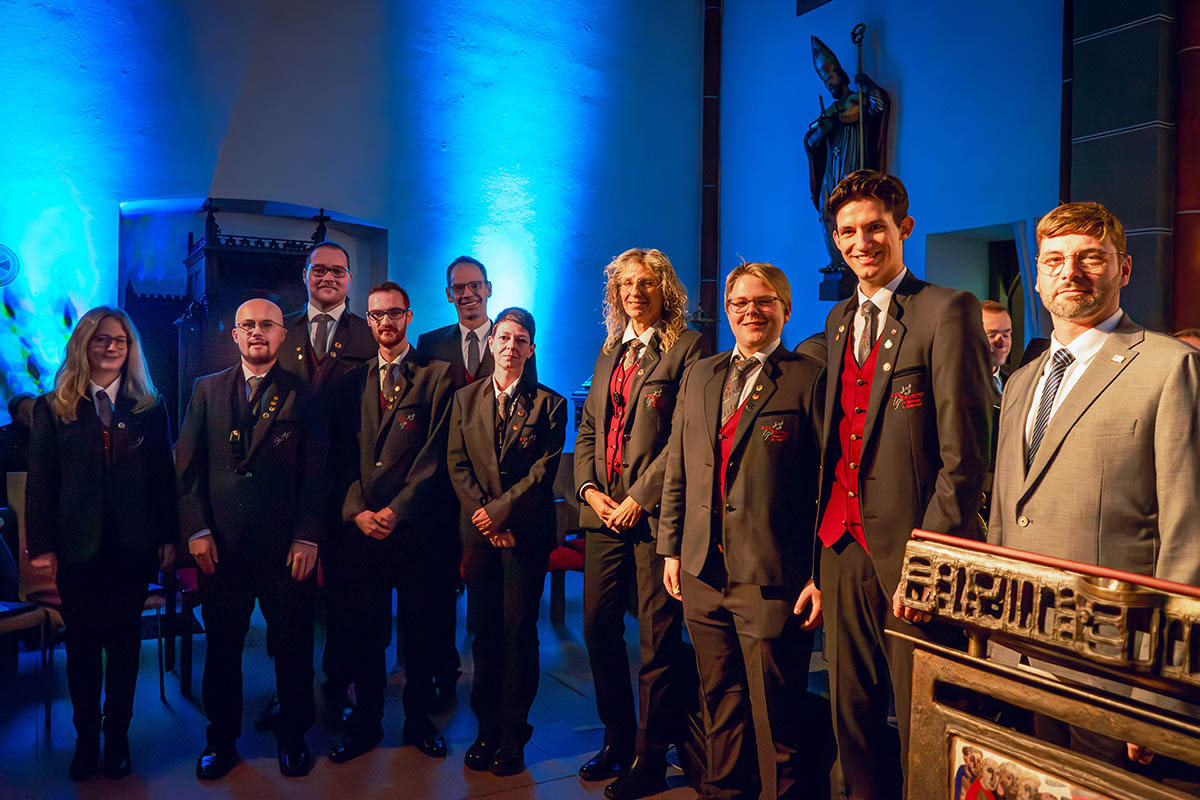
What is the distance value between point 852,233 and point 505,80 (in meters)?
5.15

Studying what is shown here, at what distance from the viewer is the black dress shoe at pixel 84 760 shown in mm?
2771

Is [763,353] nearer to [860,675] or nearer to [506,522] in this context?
[860,675]

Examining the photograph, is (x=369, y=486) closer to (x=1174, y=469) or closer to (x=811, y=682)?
(x=811, y=682)

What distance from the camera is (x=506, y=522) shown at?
2.83m

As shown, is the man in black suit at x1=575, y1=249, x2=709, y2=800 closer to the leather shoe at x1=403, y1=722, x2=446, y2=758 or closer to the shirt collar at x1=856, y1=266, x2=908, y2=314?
the leather shoe at x1=403, y1=722, x2=446, y2=758

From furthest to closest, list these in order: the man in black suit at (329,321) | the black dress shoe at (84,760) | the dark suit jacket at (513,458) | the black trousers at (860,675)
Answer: the man in black suit at (329,321), the dark suit jacket at (513,458), the black dress shoe at (84,760), the black trousers at (860,675)

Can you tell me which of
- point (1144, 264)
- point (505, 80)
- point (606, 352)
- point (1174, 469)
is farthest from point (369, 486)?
point (505, 80)

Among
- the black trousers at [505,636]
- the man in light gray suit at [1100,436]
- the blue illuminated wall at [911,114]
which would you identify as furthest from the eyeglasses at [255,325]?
the blue illuminated wall at [911,114]

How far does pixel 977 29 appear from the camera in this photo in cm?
546

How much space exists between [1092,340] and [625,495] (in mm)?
1459

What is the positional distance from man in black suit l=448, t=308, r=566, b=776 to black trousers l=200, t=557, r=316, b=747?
1.90ft

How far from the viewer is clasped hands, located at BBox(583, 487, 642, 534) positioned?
2.68 meters

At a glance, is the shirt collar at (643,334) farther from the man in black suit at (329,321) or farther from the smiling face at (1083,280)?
the smiling face at (1083,280)

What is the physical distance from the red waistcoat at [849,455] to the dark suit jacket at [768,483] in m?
0.19
